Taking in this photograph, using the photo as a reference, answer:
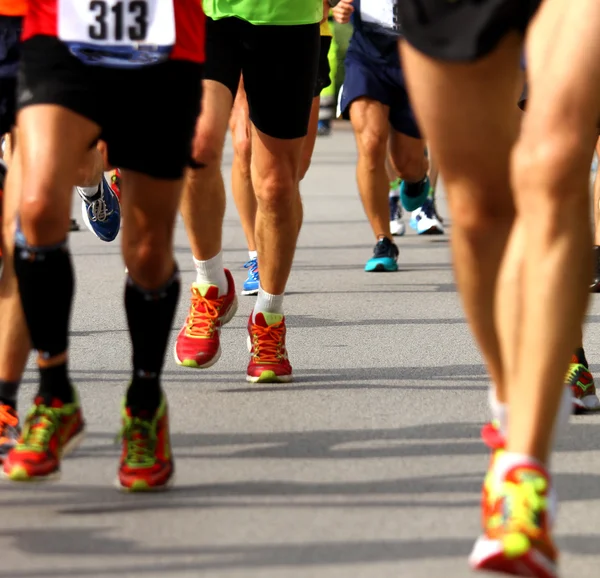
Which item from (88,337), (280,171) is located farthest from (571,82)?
(88,337)

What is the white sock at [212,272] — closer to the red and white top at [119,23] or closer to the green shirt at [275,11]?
the green shirt at [275,11]

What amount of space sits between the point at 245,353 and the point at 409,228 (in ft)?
19.0

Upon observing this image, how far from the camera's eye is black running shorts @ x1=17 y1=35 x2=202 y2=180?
3625mm

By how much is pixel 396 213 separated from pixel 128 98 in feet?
25.1

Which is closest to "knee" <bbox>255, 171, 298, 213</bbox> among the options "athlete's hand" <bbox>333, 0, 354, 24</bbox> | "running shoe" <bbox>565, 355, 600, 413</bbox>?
"running shoe" <bbox>565, 355, 600, 413</bbox>

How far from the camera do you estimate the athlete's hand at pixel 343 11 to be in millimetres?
8164

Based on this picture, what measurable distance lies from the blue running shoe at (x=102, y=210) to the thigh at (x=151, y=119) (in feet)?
13.1

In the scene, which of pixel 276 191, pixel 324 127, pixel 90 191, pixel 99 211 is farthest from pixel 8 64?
pixel 324 127

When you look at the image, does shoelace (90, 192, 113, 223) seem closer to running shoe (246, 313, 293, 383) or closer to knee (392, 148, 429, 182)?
knee (392, 148, 429, 182)

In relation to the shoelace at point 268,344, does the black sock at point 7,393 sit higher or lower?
higher

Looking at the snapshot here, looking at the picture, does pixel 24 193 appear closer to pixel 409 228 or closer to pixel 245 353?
pixel 245 353

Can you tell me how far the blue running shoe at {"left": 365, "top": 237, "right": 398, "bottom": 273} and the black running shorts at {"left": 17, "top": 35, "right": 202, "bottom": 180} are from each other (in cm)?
528

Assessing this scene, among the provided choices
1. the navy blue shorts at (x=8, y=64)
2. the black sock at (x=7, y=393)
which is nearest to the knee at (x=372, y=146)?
the navy blue shorts at (x=8, y=64)

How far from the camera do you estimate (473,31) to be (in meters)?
3.16
